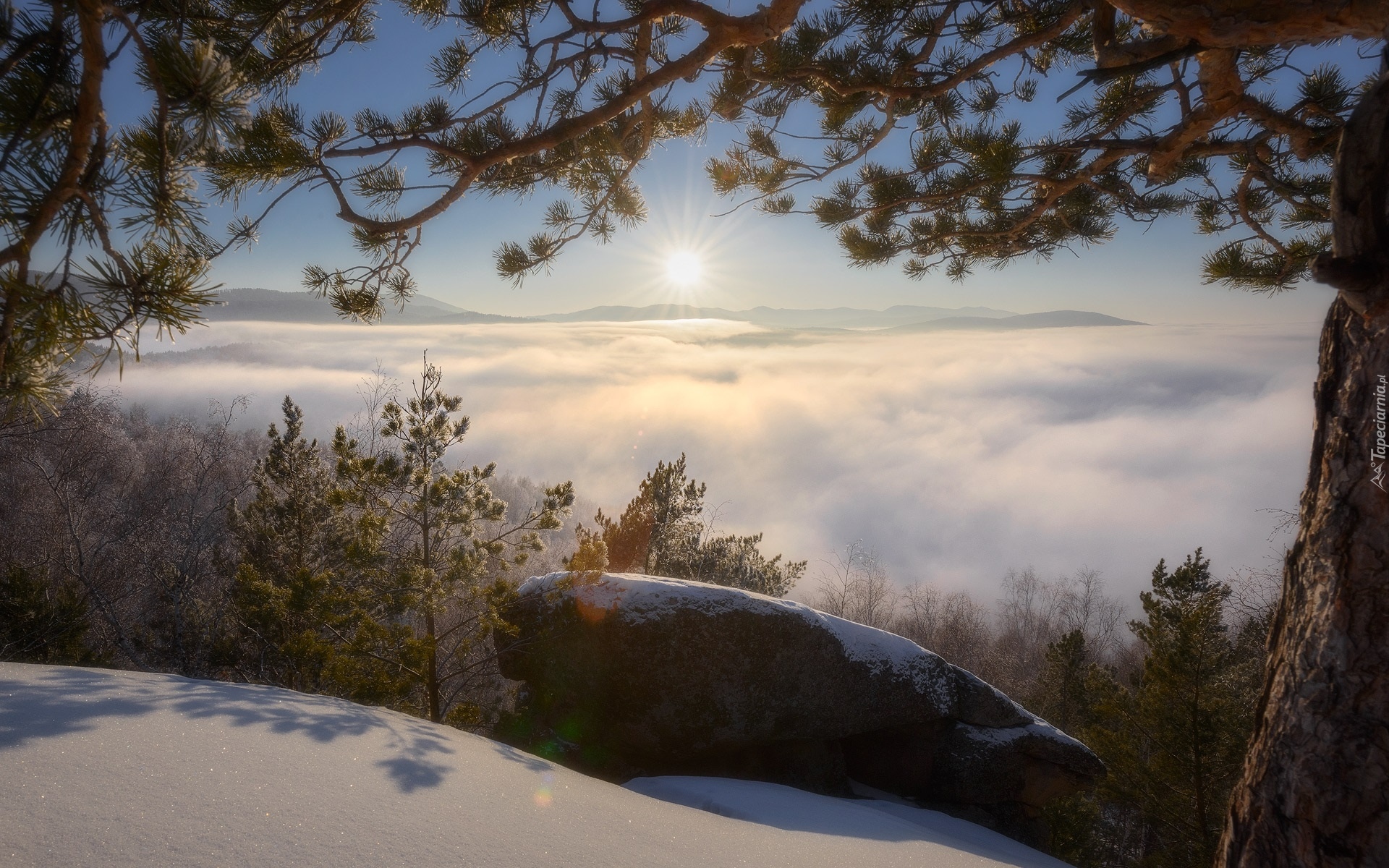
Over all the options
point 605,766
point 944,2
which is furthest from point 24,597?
point 944,2

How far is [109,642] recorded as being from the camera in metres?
8.92

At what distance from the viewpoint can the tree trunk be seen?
1.82 meters

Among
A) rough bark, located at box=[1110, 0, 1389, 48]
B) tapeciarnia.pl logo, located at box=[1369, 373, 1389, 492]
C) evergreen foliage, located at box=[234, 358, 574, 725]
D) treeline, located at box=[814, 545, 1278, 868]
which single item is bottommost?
treeline, located at box=[814, 545, 1278, 868]

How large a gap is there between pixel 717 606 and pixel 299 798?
14.3 ft

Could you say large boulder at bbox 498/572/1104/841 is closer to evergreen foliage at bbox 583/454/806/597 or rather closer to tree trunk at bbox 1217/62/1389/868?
tree trunk at bbox 1217/62/1389/868

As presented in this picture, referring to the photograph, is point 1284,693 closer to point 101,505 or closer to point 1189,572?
point 1189,572

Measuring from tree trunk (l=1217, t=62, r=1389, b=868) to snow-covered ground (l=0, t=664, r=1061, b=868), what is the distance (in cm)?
164

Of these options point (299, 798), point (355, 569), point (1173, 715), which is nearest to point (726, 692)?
point (355, 569)

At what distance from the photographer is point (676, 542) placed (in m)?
12.7

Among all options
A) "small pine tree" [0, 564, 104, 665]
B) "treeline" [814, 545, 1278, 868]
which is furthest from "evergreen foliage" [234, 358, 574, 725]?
"treeline" [814, 545, 1278, 868]

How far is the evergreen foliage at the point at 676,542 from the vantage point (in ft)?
39.3

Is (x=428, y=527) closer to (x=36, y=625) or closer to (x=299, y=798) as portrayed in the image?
(x=299, y=798)

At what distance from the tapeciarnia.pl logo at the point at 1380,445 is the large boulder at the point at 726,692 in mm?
4765

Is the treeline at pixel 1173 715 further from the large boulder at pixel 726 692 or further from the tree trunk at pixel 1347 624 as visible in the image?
the tree trunk at pixel 1347 624
